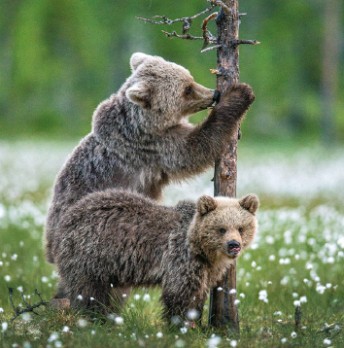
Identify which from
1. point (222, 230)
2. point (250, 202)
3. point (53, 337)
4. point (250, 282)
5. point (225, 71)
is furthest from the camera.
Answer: point (250, 282)

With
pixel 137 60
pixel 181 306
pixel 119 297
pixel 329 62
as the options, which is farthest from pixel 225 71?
pixel 329 62

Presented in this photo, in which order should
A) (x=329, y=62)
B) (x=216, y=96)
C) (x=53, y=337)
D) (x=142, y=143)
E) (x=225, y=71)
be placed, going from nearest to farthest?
(x=53, y=337) < (x=225, y=71) < (x=216, y=96) < (x=142, y=143) < (x=329, y=62)

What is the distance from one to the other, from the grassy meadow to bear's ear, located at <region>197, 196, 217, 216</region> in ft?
2.69

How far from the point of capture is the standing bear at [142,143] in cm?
673

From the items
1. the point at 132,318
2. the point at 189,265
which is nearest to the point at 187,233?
the point at 189,265

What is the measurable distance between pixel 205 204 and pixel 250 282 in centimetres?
234

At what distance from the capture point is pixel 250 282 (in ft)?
25.8

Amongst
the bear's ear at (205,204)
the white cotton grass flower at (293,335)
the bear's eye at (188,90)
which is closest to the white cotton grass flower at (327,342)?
the white cotton grass flower at (293,335)

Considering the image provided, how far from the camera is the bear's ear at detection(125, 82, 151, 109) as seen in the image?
6641 mm

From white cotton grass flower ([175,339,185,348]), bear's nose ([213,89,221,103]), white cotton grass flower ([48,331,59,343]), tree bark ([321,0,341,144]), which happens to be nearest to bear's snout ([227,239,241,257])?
white cotton grass flower ([175,339,185,348])

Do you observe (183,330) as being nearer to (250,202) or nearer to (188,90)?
(250,202)

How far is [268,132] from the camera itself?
119ft

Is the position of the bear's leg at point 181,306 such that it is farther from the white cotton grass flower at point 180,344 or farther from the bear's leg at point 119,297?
the white cotton grass flower at point 180,344

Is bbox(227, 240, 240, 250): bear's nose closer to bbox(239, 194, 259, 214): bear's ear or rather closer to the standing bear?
bbox(239, 194, 259, 214): bear's ear
